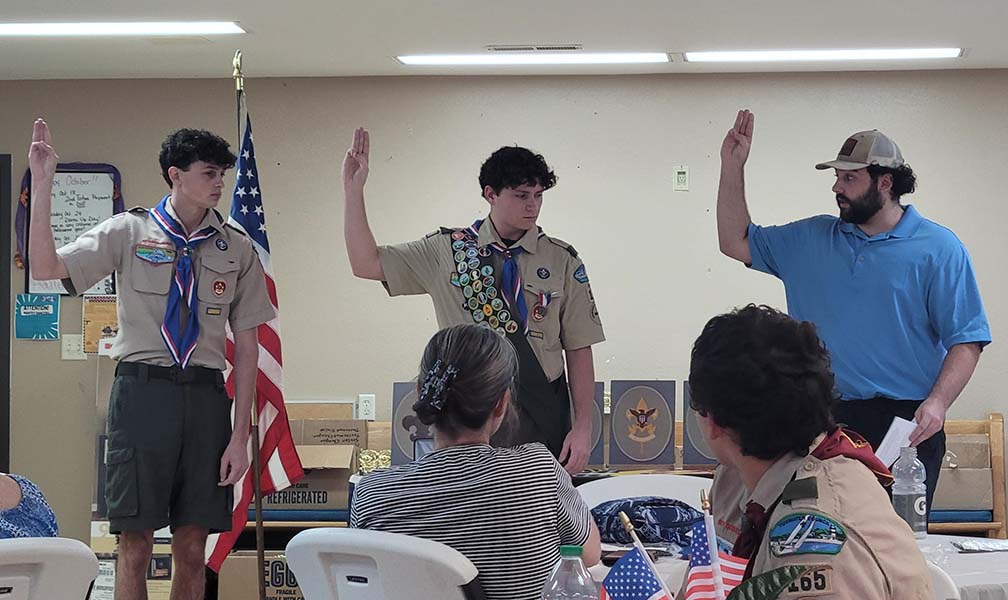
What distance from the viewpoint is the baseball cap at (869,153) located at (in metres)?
3.41

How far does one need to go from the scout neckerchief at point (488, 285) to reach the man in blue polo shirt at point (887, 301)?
840mm

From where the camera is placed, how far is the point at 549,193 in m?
5.71

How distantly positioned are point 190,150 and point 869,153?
6.80 feet

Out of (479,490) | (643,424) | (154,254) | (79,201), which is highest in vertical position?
(79,201)

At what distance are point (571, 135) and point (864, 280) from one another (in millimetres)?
2585

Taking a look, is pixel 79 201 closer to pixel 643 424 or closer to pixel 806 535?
pixel 643 424

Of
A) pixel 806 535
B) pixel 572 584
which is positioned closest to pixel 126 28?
pixel 572 584

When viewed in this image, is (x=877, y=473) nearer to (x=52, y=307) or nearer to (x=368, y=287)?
(x=368, y=287)

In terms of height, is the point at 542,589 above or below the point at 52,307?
below

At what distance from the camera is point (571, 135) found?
5719 millimetres

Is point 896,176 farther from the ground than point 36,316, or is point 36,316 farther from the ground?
point 896,176

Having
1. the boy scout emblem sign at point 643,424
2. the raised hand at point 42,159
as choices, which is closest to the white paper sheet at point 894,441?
the boy scout emblem sign at point 643,424

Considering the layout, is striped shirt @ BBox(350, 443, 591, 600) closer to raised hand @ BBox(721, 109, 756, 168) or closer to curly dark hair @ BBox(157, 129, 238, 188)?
raised hand @ BBox(721, 109, 756, 168)

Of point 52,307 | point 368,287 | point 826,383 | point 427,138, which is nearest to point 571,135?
point 427,138
